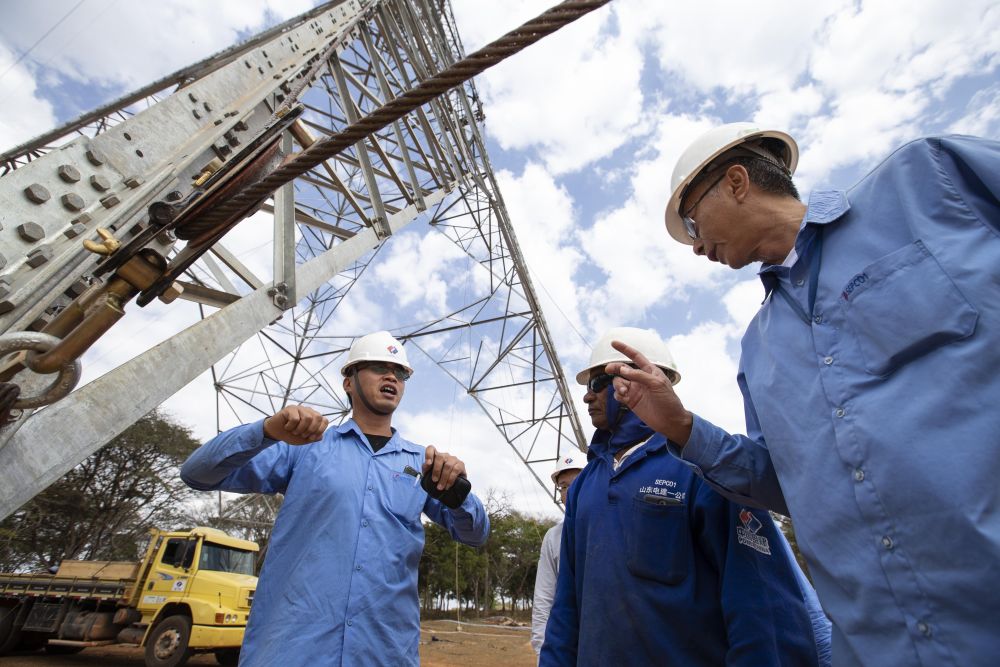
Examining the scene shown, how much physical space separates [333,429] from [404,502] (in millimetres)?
564

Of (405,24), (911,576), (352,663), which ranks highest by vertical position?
(405,24)

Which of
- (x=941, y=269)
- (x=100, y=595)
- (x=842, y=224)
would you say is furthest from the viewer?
(x=100, y=595)

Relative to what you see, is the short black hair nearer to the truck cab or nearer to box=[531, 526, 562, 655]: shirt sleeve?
box=[531, 526, 562, 655]: shirt sleeve

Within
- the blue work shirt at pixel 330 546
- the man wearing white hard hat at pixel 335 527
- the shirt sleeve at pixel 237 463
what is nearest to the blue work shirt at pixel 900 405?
the man wearing white hard hat at pixel 335 527

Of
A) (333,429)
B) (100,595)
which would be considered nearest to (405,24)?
(333,429)

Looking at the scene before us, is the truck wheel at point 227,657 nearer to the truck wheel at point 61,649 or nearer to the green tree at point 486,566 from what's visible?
the truck wheel at point 61,649

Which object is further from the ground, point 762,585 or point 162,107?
point 162,107

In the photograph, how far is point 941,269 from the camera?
1201 mm

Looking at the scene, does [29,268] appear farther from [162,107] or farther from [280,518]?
[280,518]

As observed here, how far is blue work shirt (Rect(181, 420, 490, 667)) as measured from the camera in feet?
7.11

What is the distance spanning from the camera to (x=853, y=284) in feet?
4.49

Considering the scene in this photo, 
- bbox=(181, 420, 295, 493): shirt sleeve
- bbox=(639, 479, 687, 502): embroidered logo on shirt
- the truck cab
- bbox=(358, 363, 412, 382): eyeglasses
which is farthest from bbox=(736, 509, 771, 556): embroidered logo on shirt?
the truck cab

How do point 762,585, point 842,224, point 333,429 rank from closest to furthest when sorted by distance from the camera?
point 842,224
point 762,585
point 333,429

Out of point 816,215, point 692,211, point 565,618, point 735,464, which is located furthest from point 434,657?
point 816,215
